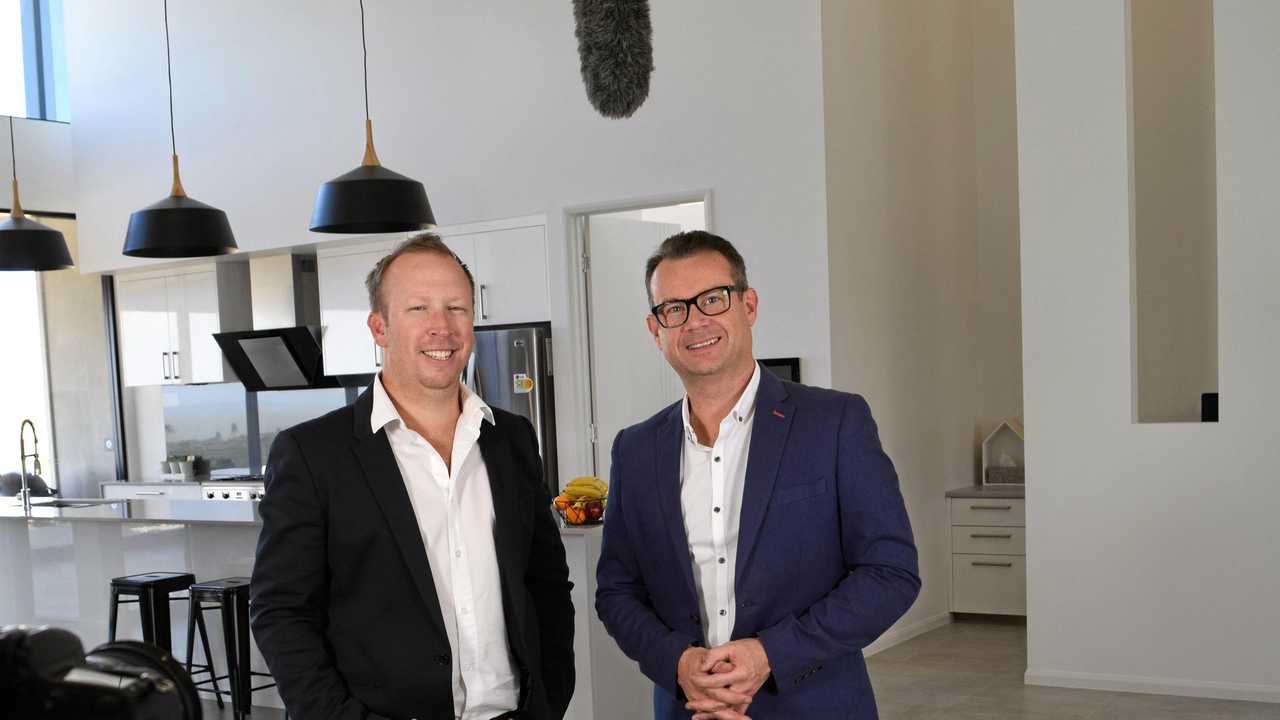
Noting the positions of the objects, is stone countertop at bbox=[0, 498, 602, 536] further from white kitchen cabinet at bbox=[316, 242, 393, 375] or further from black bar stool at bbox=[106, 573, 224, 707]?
white kitchen cabinet at bbox=[316, 242, 393, 375]

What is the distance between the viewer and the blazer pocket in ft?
6.60

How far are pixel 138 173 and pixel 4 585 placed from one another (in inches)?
153

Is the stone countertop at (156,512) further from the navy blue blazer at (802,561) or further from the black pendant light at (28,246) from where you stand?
the navy blue blazer at (802,561)

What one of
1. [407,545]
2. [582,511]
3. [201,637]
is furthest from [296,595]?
[201,637]

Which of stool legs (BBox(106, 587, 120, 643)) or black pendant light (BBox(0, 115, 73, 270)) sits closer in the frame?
stool legs (BBox(106, 587, 120, 643))

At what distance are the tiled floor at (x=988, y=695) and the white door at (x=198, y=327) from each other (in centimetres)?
529

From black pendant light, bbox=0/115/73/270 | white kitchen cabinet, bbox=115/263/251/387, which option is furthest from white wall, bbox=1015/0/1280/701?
white kitchen cabinet, bbox=115/263/251/387

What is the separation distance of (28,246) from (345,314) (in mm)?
2637

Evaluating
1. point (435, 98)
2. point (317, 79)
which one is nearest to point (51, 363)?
point (317, 79)

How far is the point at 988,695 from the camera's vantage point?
5340mm

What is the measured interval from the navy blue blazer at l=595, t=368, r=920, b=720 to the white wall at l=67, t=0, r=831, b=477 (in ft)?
12.9

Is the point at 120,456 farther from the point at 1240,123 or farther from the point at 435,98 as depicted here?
the point at 1240,123

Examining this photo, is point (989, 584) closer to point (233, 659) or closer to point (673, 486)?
point (233, 659)

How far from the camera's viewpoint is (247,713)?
5070 millimetres
